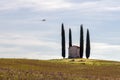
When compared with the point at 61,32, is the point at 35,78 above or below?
below

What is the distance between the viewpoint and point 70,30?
14162 cm

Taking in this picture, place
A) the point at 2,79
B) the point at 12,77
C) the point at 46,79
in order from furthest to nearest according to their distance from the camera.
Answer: the point at 46,79 < the point at 12,77 < the point at 2,79

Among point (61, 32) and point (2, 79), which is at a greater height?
point (61, 32)

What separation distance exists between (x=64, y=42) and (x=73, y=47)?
5.28m

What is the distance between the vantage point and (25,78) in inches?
1337

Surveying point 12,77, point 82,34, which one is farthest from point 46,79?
point 82,34

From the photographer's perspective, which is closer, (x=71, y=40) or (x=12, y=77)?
(x=12, y=77)

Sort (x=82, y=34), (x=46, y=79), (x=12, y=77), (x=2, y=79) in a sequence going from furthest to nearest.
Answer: (x=82, y=34) < (x=46, y=79) < (x=12, y=77) < (x=2, y=79)

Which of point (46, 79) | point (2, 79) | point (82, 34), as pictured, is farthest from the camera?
point (82, 34)

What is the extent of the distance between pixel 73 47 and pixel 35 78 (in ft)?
351

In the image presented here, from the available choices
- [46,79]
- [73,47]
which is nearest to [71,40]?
[73,47]

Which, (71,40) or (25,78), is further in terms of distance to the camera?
(71,40)

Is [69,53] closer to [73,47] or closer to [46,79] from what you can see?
[73,47]

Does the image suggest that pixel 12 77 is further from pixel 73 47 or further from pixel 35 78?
pixel 73 47
